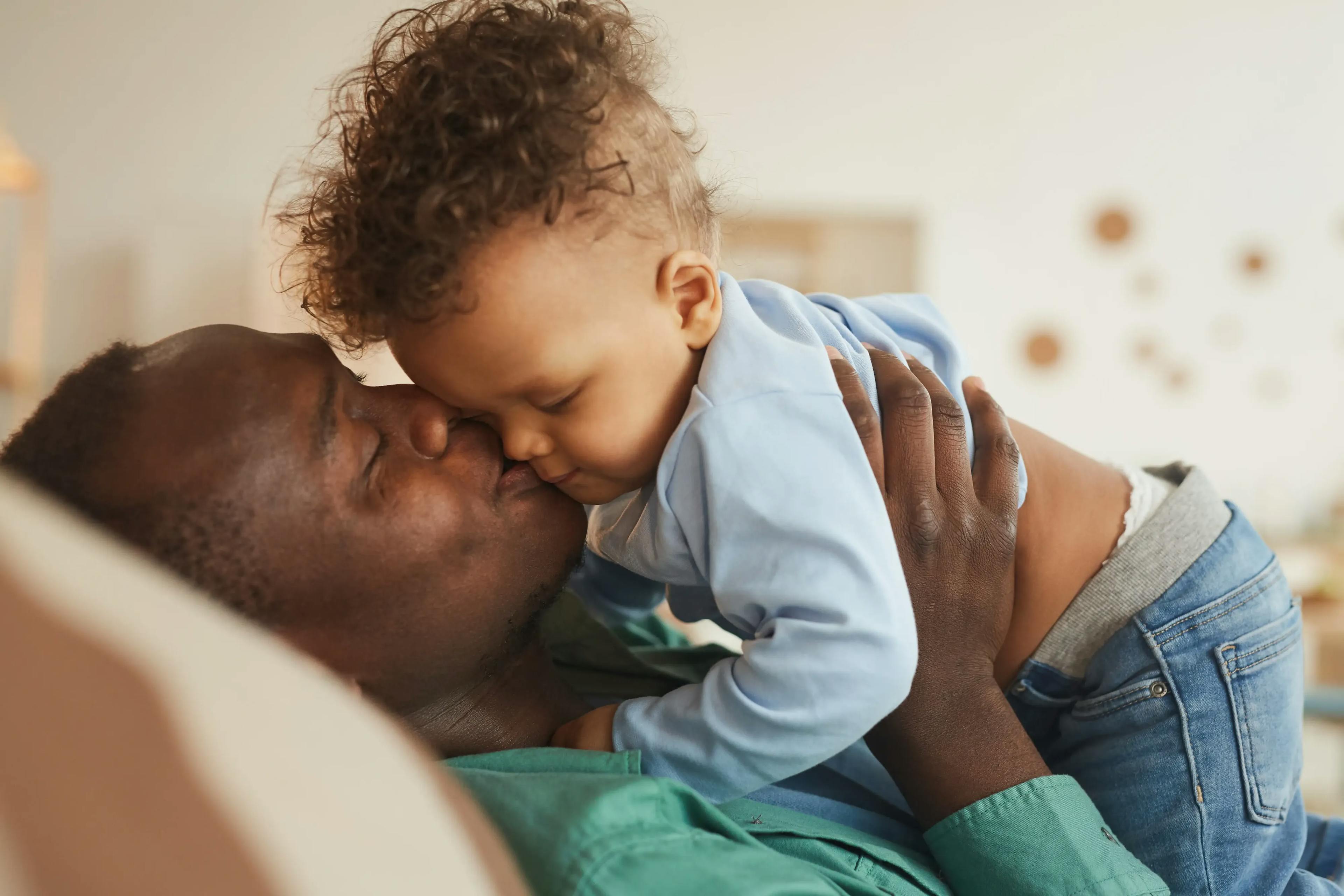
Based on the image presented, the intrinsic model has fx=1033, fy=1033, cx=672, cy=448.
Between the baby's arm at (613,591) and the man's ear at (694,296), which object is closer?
the man's ear at (694,296)

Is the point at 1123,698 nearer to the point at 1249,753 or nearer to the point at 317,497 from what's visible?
the point at 1249,753

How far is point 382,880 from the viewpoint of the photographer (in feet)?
1.03

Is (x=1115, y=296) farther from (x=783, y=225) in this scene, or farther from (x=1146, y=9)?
(x=783, y=225)

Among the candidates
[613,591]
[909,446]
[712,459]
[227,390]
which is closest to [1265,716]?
[909,446]

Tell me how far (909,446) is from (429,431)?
0.42m

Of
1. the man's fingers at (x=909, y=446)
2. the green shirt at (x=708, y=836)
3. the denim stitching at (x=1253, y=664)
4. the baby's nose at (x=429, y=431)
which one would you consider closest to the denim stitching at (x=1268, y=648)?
the denim stitching at (x=1253, y=664)

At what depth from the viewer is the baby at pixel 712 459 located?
799 mm

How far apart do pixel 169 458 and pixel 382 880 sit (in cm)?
48

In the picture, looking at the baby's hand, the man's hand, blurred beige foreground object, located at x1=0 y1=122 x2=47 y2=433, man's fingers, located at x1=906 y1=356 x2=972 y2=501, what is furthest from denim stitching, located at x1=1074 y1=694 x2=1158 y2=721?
blurred beige foreground object, located at x1=0 y1=122 x2=47 y2=433

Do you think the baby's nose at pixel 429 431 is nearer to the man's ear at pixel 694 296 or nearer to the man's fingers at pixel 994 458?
the man's ear at pixel 694 296

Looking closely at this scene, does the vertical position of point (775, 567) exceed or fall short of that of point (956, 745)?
it exceeds it

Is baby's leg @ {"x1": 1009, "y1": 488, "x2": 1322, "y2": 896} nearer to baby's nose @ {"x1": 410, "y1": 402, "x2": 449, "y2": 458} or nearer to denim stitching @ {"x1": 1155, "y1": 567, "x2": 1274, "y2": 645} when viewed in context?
denim stitching @ {"x1": 1155, "y1": 567, "x2": 1274, "y2": 645}

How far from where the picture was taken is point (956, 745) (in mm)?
889

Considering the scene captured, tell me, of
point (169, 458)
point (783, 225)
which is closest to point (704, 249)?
point (169, 458)
